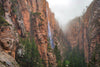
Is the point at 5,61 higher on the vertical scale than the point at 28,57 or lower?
higher

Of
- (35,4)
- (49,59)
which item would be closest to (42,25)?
(35,4)

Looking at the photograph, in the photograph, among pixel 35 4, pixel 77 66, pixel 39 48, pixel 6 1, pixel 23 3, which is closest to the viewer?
pixel 6 1

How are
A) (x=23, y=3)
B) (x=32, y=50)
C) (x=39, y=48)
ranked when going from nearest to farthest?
1. (x=32, y=50)
2. (x=23, y=3)
3. (x=39, y=48)

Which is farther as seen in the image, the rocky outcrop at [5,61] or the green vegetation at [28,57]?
the green vegetation at [28,57]

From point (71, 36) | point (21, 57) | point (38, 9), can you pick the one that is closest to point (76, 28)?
point (71, 36)

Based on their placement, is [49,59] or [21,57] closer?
[21,57]

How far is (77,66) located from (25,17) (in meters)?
30.3

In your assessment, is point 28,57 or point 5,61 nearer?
point 5,61

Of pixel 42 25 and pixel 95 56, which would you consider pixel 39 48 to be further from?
pixel 95 56

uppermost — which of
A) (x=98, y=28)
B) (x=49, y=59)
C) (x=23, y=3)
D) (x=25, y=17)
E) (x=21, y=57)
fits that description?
(x=23, y=3)

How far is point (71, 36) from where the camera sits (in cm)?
8988

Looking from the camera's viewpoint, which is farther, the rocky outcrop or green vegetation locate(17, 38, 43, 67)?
green vegetation locate(17, 38, 43, 67)

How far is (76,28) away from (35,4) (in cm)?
5928

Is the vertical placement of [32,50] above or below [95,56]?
above
